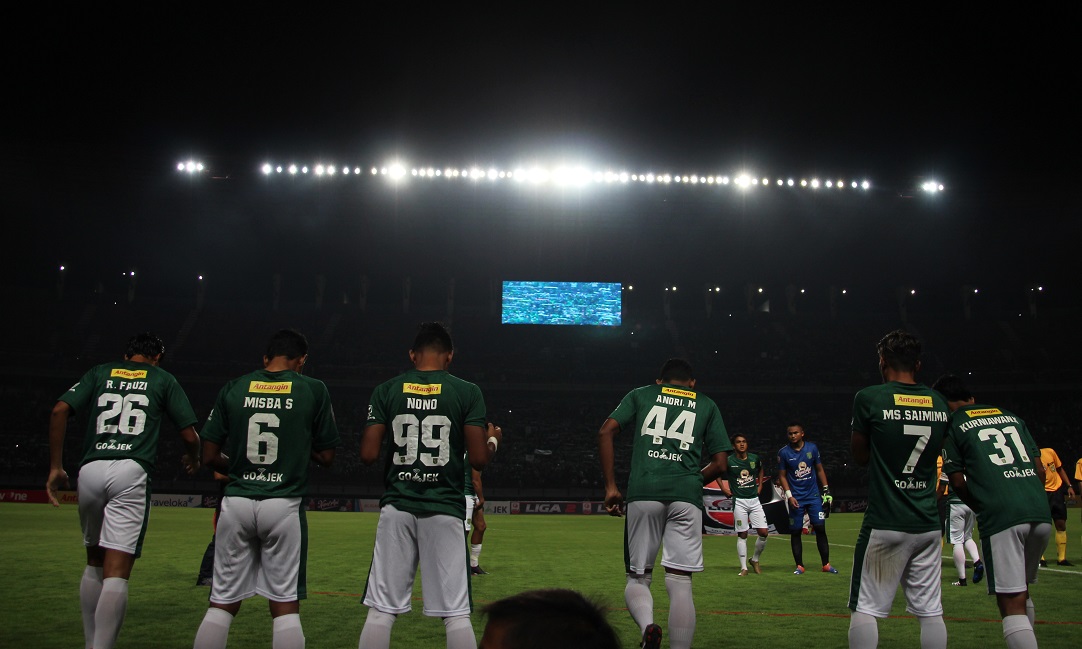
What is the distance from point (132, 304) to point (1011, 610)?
2218 inches

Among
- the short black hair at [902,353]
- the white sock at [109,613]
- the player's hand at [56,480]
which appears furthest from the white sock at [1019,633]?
the player's hand at [56,480]

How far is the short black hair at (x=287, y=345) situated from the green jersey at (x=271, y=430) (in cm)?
13

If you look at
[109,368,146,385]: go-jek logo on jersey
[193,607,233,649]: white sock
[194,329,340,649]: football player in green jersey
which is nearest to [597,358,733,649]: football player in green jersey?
[194,329,340,649]: football player in green jersey

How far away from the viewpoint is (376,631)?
5.06m

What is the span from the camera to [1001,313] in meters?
55.7

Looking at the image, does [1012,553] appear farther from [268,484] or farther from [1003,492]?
[268,484]

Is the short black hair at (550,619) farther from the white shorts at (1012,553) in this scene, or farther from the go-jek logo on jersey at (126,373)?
the go-jek logo on jersey at (126,373)

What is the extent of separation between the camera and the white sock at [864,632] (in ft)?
17.5

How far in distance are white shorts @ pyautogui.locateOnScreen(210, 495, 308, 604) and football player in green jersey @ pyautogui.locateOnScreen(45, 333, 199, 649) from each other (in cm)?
121

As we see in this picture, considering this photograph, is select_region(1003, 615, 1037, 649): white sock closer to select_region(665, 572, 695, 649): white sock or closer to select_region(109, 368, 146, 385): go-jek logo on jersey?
select_region(665, 572, 695, 649): white sock

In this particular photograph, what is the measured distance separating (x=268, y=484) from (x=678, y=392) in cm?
343

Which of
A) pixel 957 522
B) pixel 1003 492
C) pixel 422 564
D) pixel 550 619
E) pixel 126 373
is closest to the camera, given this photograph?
pixel 550 619

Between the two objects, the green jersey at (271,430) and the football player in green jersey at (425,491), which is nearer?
the football player in green jersey at (425,491)

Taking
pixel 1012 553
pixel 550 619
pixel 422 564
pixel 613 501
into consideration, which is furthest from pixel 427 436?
pixel 1012 553
